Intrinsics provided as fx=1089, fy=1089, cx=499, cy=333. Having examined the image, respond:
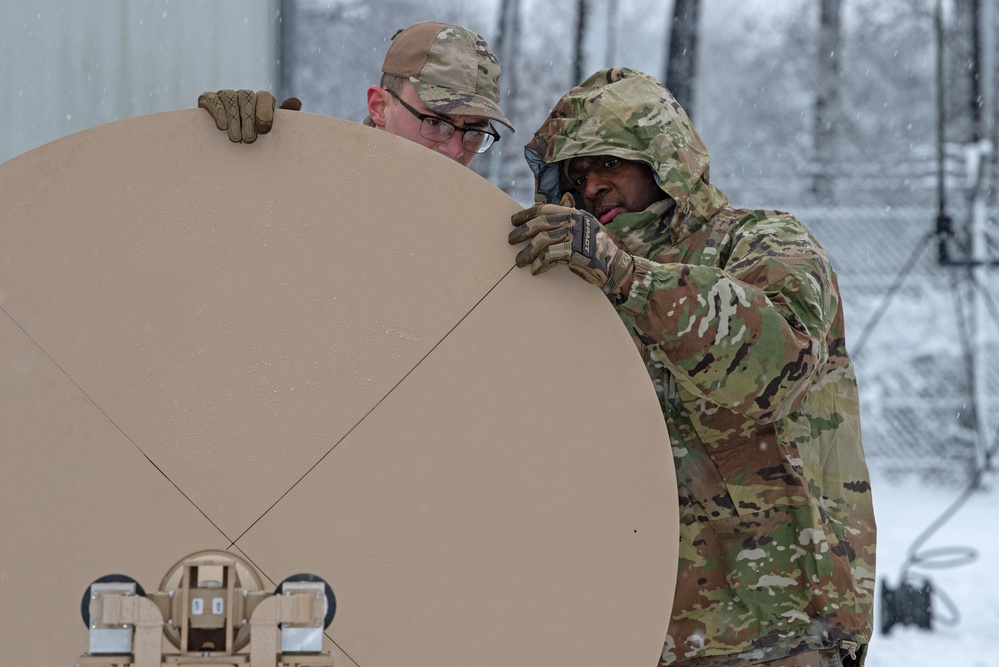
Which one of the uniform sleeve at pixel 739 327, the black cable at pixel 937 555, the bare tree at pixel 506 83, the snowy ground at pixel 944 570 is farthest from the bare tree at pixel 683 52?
the uniform sleeve at pixel 739 327

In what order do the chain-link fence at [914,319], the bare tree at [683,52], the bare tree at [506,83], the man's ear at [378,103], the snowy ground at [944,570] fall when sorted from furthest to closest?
the bare tree at [683,52] < the chain-link fence at [914,319] < the bare tree at [506,83] < the snowy ground at [944,570] < the man's ear at [378,103]

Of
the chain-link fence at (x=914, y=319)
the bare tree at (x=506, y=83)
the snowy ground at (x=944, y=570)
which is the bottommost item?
the snowy ground at (x=944, y=570)

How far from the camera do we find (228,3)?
3.41 m

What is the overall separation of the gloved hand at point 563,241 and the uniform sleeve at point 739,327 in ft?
0.25

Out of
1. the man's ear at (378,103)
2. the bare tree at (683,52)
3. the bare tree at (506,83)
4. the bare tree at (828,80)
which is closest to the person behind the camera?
the man's ear at (378,103)

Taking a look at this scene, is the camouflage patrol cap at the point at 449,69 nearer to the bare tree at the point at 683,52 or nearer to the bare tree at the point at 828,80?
the bare tree at the point at 683,52

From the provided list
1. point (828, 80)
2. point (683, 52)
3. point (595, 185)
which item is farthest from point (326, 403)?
point (828, 80)

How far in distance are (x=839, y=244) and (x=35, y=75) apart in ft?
26.0

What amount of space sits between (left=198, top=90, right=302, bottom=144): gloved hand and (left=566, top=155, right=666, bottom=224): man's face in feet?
2.15

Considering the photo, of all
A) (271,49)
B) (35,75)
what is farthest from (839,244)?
(35,75)

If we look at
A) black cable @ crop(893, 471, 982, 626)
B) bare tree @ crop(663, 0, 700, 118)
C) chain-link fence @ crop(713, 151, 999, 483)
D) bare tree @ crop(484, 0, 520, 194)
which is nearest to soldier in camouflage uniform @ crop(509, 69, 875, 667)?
black cable @ crop(893, 471, 982, 626)

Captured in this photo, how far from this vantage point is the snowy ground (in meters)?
5.51

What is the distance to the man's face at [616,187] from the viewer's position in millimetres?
1888

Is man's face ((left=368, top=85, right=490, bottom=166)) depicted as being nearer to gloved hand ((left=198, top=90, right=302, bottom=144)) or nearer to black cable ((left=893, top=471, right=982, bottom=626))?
gloved hand ((left=198, top=90, right=302, bottom=144))
